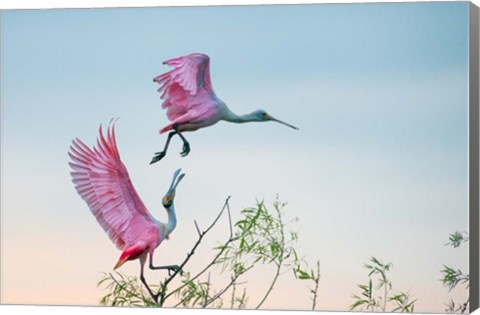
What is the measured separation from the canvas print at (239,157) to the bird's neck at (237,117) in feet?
0.04

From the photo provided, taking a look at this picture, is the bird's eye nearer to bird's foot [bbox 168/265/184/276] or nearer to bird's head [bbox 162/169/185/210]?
bird's head [bbox 162/169/185/210]

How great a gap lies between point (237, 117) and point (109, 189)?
0.86 m

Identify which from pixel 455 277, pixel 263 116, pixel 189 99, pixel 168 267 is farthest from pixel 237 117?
pixel 455 277

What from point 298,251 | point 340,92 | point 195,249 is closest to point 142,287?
point 195,249

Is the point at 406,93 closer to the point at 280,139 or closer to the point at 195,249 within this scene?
the point at 280,139

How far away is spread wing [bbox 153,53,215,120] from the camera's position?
27.5 feet

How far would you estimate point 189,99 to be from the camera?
8453mm

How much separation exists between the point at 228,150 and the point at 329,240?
0.77 m

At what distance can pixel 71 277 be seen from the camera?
28.0ft

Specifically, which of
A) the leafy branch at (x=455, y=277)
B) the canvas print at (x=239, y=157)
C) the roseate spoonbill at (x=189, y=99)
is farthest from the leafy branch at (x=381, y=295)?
the roseate spoonbill at (x=189, y=99)

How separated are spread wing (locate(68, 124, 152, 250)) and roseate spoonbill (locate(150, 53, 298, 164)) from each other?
0.23 metres

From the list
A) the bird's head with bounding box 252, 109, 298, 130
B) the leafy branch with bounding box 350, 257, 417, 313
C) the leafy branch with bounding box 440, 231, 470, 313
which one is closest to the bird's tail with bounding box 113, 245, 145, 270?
the bird's head with bounding box 252, 109, 298, 130

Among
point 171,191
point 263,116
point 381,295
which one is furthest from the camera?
point 171,191

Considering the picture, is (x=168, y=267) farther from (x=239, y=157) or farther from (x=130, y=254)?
(x=239, y=157)
